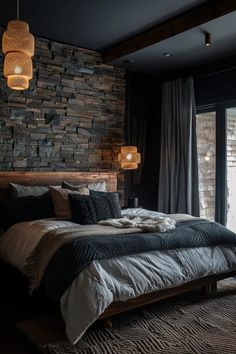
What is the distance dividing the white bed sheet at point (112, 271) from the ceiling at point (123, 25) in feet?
7.24

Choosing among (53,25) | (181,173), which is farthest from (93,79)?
(181,173)

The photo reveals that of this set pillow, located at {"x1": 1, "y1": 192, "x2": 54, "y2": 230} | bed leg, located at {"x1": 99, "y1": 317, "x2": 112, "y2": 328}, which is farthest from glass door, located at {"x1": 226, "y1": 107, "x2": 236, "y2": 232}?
bed leg, located at {"x1": 99, "y1": 317, "x2": 112, "y2": 328}

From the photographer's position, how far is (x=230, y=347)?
2402 mm

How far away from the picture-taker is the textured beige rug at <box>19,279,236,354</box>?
2.37 m

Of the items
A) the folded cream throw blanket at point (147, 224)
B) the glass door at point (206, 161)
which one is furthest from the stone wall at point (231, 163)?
the folded cream throw blanket at point (147, 224)

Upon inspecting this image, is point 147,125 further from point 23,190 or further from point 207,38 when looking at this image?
point 23,190

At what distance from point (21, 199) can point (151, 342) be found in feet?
6.74

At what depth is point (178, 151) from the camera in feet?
17.1

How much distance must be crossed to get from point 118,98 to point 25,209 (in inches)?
93.9

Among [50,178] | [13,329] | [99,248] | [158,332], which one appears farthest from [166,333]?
[50,178]

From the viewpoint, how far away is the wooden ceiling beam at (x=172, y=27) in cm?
344

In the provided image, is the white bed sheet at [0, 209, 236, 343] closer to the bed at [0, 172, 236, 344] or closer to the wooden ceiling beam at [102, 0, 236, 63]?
the bed at [0, 172, 236, 344]

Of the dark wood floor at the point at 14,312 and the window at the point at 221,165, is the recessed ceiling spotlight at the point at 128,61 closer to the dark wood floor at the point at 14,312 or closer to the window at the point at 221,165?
the window at the point at 221,165

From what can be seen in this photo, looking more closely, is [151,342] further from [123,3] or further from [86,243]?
[123,3]
